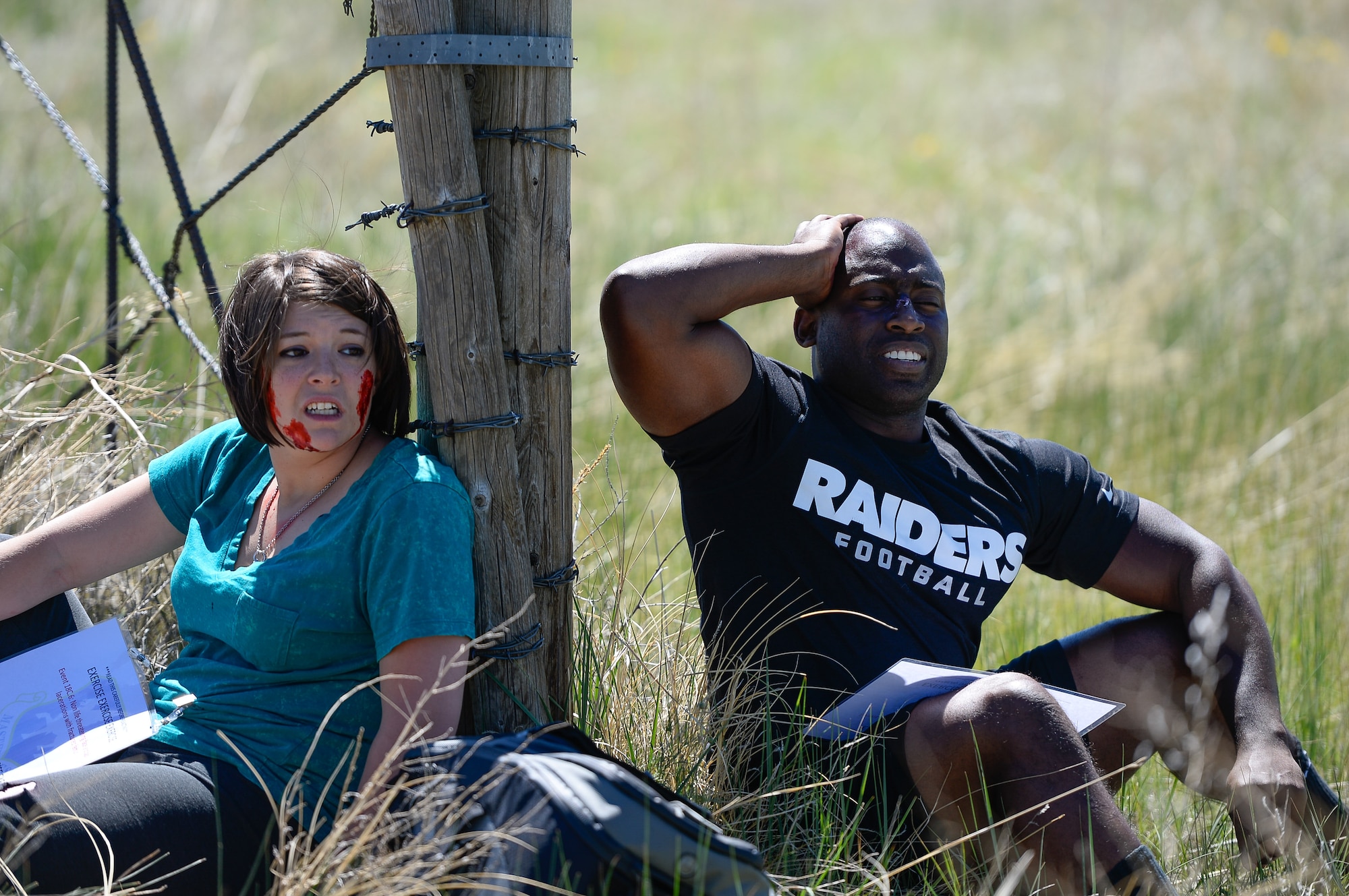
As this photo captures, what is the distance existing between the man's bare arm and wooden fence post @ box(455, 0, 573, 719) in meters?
1.57

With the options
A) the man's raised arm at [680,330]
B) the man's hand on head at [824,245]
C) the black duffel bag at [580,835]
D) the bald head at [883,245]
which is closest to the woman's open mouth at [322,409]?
the man's raised arm at [680,330]

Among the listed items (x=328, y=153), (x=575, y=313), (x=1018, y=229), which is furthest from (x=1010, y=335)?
(x=328, y=153)

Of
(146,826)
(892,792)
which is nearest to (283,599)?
(146,826)

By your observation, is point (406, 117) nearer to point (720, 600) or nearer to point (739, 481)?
point (739, 481)

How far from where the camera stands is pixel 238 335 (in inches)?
95.0

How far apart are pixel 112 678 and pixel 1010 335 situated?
7.00 metres

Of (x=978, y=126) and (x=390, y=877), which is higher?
(x=978, y=126)

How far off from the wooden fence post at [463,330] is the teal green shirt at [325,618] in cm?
10

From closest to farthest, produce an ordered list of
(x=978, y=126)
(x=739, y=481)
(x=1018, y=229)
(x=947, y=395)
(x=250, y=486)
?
1. (x=250, y=486)
2. (x=739, y=481)
3. (x=947, y=395)
4. (x=1018, y=229)
5. (x=978, y=126)

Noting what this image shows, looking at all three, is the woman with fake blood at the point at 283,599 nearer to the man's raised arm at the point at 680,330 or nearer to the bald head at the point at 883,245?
the man's raised arm at the point at 680,330

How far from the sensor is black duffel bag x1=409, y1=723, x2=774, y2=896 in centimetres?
193

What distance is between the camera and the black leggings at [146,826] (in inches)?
83.0

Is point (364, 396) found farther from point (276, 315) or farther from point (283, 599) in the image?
point (283, 599)

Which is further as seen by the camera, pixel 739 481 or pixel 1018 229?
pixel 1018 229
